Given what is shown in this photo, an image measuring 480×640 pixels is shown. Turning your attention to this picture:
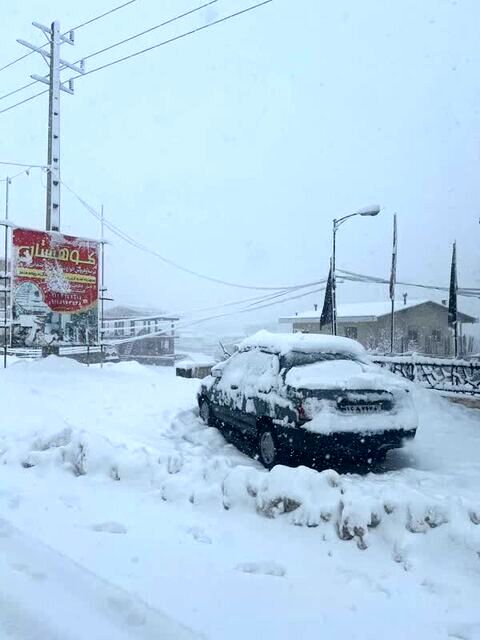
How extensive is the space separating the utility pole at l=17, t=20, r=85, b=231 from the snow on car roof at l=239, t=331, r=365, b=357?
9751mm

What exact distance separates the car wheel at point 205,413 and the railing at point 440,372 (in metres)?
5.76

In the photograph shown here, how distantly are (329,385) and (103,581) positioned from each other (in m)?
3.70

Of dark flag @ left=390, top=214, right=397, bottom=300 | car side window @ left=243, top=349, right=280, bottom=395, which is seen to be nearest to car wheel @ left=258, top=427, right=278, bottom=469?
car side window @ left=243, top=349, right=280, bottom=395

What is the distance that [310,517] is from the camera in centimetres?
427

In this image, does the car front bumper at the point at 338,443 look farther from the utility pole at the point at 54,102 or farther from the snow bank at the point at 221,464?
the utility pole at the point at 54,102


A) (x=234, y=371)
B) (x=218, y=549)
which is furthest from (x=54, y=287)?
(x=218, y=549)

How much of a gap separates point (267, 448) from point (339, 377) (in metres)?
1.26

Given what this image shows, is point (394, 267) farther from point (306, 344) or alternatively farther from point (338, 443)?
point (338, 443)

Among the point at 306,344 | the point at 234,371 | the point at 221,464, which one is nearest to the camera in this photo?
the point at 221,464

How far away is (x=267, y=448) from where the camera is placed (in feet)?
22.9

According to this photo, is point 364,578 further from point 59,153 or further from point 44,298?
point 59,153

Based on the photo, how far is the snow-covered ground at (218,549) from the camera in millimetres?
3043

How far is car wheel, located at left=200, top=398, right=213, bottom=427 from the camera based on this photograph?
29.4 feet

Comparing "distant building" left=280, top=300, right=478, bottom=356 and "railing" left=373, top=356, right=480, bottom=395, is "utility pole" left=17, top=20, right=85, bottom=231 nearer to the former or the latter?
"railing" left=373, top=356, right=480, bottom=395
